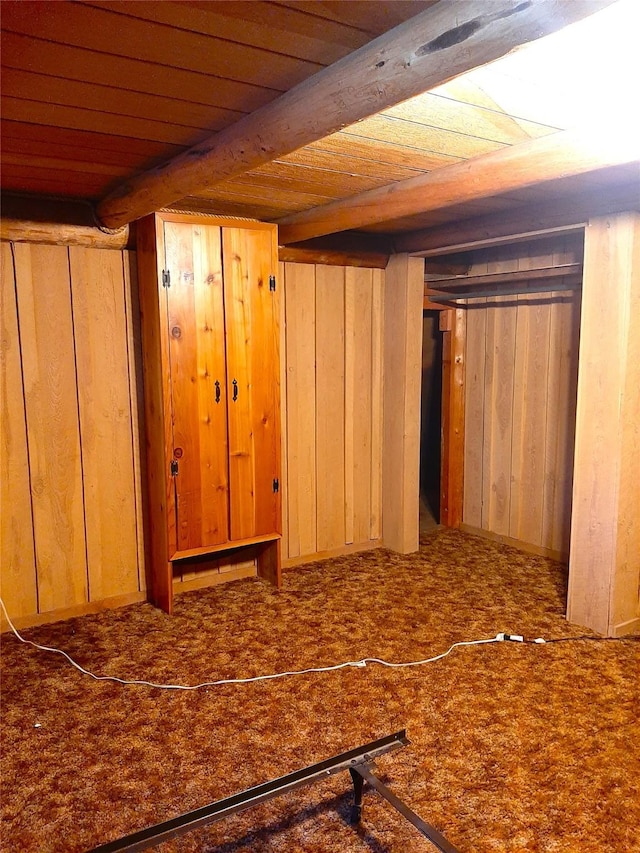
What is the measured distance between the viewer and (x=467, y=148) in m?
2.33

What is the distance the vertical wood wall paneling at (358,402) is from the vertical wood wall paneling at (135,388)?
1.35 meters

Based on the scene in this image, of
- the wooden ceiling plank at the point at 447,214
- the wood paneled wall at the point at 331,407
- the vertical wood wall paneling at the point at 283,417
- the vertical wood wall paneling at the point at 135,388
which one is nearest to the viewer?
the wooden ceiling plank at the point at 447,214

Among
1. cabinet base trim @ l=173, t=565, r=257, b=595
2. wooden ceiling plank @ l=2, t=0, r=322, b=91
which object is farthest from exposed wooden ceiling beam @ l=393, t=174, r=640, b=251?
cabinet base trim @ l=173, t=565, r=257, b=595

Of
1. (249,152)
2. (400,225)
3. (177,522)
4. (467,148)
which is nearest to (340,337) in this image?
(400,225)

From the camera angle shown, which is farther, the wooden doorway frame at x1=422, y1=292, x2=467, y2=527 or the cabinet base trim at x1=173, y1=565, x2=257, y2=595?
the wooden doorway frame at x1=422, y1=292, x2=467, y2=527

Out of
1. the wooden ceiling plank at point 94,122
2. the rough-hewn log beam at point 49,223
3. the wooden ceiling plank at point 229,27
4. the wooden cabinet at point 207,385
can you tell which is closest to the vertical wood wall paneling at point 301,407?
the wooden cabinet at point 207,385

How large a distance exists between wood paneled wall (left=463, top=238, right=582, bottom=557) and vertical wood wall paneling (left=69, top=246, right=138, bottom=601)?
2.43 m

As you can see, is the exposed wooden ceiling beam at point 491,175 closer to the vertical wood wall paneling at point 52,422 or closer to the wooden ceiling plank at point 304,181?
the wooden ceiling plank at point 304,181

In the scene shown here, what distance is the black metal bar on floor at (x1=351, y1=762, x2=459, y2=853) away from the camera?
1604 millimetres

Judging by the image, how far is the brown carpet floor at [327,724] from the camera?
1.90 meters

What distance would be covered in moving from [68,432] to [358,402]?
183 centimetres

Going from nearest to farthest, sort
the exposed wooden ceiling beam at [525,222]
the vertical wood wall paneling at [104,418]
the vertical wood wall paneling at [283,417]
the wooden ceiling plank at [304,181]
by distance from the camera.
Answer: the wooden ceiling plank at [304,181], the exposed wooden ceiling beam at [525,222], the vertical wood wall paneling at [104,418], the vertical wood wall paneling at [283,417]

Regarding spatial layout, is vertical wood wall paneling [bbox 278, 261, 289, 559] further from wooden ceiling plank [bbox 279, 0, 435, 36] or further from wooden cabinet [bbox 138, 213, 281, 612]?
wooden ceiling plank [bbox 279, 0, 435, 36]

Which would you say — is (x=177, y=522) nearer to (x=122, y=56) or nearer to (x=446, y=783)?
(x=446, y=783)
